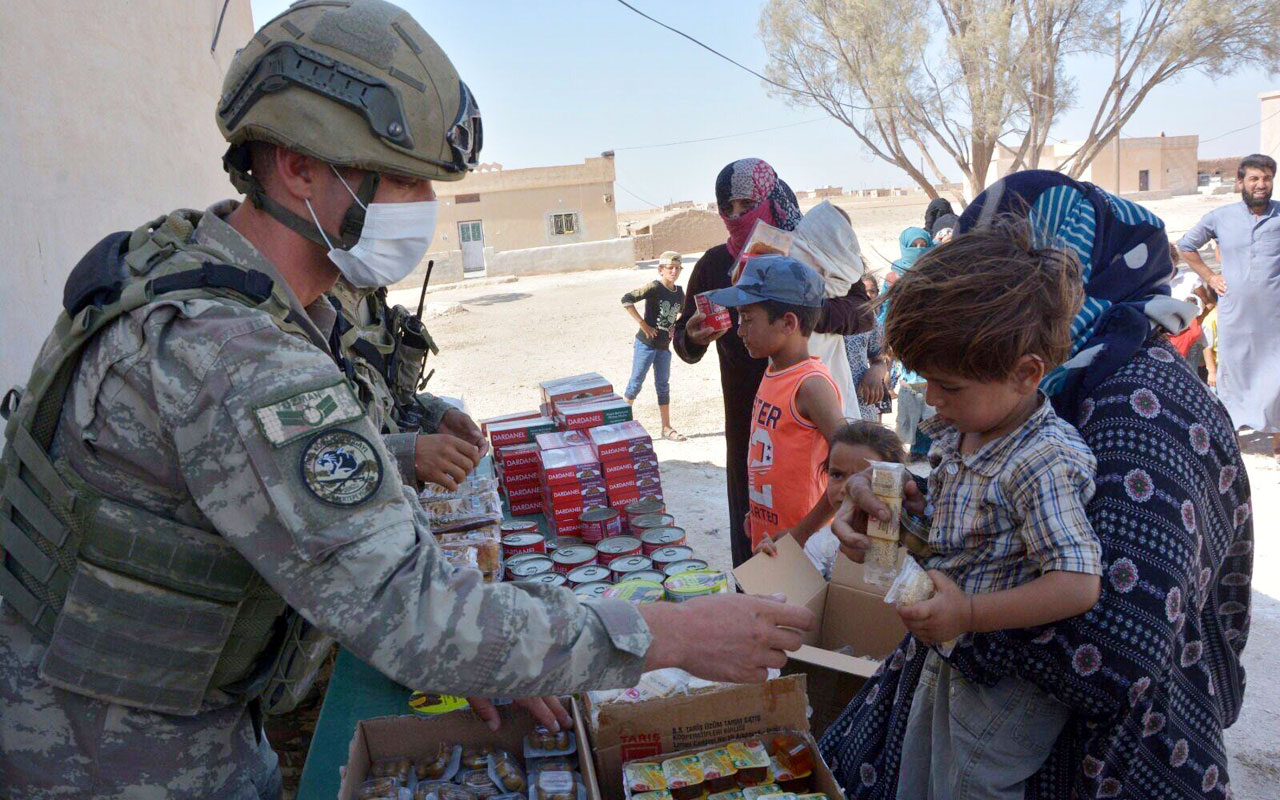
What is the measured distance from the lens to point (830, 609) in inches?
112

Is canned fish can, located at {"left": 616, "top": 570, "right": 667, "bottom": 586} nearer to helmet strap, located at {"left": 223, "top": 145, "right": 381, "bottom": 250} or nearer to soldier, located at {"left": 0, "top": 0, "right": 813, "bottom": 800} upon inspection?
soldier, located at {"left": 0, "top": 0, "right": 813, "bottom": 800}

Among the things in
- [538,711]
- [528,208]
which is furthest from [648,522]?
[528,208]

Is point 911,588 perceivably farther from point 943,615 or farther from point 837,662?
point 837,662

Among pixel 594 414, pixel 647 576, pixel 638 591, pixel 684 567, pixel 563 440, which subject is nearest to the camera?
pixel 638 591

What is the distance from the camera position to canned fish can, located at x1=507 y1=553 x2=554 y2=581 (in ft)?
11.2

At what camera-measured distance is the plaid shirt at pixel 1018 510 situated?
1566mm

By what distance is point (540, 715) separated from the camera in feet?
6.78

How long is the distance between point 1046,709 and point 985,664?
6.1 inches

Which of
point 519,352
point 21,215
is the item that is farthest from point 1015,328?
point 519,352

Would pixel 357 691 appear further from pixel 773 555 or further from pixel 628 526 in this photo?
pixel 628 526

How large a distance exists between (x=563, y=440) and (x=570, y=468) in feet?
1.76

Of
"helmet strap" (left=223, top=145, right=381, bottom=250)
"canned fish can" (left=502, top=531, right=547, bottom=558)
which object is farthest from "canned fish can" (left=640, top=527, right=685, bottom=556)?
"helmet strap" (left=223, top=145, right=381, bottom=250)

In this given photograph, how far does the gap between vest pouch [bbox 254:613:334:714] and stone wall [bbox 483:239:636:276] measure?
1202 inches

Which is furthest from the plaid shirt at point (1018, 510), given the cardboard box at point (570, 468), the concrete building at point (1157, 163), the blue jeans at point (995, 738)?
the concrete building at point (1157, 163)
